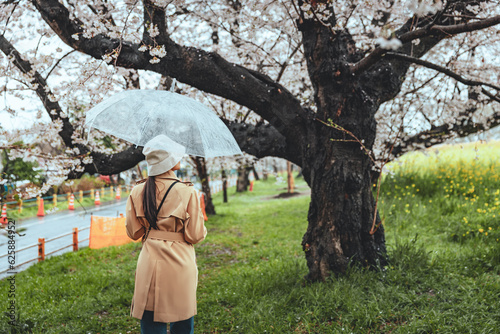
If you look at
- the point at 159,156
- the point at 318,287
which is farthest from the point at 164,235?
the point at 318,287

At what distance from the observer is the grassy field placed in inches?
130

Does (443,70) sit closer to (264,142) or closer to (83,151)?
(264,142)

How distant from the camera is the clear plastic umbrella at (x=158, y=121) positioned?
2770 mm

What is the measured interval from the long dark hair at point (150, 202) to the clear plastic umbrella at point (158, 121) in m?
0.53

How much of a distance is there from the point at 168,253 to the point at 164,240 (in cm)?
9

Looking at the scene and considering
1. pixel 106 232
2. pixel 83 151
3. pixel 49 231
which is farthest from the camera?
pixel 49 231

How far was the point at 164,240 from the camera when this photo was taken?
2.31 meters

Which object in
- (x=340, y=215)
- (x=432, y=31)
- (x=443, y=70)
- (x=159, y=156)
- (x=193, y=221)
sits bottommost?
(x=340, y=215)

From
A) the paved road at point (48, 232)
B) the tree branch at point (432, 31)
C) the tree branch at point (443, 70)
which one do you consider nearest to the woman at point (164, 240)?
the tree branch at point (432, 31)

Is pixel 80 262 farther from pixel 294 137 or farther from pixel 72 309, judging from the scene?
pixel 294 137

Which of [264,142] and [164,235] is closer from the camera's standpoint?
[164,235]

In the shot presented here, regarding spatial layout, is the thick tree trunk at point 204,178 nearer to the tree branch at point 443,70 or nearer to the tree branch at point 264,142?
the tree branch at point 264,142

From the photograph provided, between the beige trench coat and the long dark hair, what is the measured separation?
4 cm

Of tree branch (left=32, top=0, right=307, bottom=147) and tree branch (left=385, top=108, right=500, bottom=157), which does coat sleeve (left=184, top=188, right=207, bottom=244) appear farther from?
tree branch (left=385, top=108, right=500, bottom=157)
